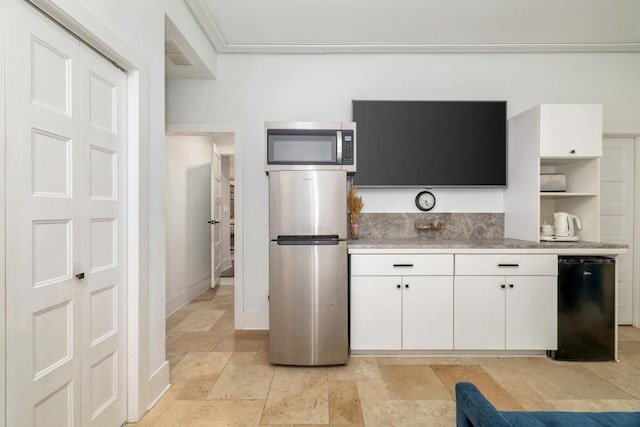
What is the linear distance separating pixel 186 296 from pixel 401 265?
10.2 feet

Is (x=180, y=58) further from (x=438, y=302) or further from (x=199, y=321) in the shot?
(x=438, y=302)

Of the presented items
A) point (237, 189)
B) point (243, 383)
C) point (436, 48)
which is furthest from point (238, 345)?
point (436, 48)

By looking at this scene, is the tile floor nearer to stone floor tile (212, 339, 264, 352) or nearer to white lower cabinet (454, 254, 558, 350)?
stone floor tile (212, 339, 264, 352)

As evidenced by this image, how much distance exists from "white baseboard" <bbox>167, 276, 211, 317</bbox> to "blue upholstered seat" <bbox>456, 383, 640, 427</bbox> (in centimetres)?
371

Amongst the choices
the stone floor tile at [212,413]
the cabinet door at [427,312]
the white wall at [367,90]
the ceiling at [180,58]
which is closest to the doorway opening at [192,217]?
the white wall at [367,90]

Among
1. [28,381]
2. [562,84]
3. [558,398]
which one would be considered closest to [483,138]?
[562,84]

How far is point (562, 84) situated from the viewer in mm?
3361

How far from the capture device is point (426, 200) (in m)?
3.36

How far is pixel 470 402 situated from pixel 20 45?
1983 mm

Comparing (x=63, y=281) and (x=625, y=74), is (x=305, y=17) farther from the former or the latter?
(x=625, y=74)

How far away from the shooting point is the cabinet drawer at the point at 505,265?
8.96 ft

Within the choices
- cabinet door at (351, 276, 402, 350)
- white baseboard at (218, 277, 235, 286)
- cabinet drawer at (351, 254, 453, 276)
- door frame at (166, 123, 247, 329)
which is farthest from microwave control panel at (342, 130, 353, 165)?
white baseboard at (218, 277, 235, 286)

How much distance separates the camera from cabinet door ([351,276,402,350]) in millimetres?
2750

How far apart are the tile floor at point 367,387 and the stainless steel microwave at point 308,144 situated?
162 cm
